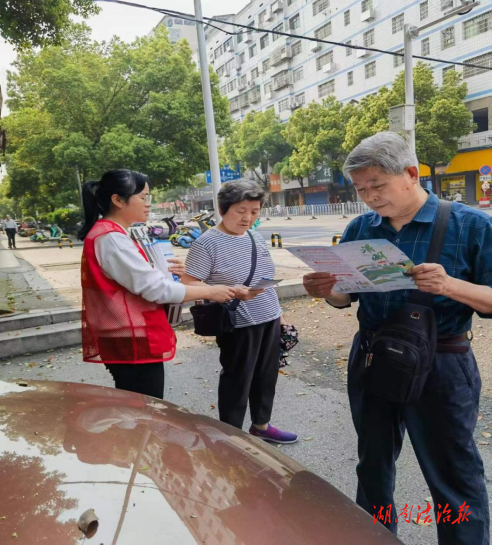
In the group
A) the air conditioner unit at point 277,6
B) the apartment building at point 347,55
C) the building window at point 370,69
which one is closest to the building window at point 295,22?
the apartment building at point 347,55

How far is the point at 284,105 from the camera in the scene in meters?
47.2

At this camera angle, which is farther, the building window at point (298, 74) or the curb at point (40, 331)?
the building window at point (298, 74)

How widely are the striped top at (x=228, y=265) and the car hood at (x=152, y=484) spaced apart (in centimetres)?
106

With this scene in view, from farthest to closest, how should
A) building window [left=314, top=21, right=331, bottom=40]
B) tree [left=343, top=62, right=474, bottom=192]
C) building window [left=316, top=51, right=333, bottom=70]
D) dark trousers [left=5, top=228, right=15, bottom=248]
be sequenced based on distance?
building window [left=316, top=51, right=333, bottom=70], building window [left=314, top=21, right=331, bottom=40], tree [left=343, top=62, right=474, bottom=192], dark trousers [left=5, top=228, right=15, bottom=248]

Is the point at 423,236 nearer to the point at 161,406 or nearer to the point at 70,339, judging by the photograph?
the point at 161,406

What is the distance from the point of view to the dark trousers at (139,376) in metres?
2.28

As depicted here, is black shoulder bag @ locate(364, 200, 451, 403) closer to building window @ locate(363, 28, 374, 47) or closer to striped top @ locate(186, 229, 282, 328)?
striped top @ locate(186, 229, 282, 328)

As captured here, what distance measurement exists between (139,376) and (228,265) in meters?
0.83

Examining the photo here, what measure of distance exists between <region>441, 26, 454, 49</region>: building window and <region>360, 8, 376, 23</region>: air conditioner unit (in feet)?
21.5

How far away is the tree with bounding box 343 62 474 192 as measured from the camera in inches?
1110

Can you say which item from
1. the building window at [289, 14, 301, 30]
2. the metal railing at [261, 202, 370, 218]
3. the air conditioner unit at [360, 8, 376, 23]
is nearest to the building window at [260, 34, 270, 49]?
the building window at [289, 14, 301, 30]

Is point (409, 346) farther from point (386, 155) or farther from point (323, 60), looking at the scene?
point (323, 60)

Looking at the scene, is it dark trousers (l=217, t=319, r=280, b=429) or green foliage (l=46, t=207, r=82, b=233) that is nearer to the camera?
dark trousers (l=217, t=319, r=280, b=429)

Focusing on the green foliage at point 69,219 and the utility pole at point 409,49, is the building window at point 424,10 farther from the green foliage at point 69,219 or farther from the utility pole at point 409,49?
the green foliage at point 69,219
